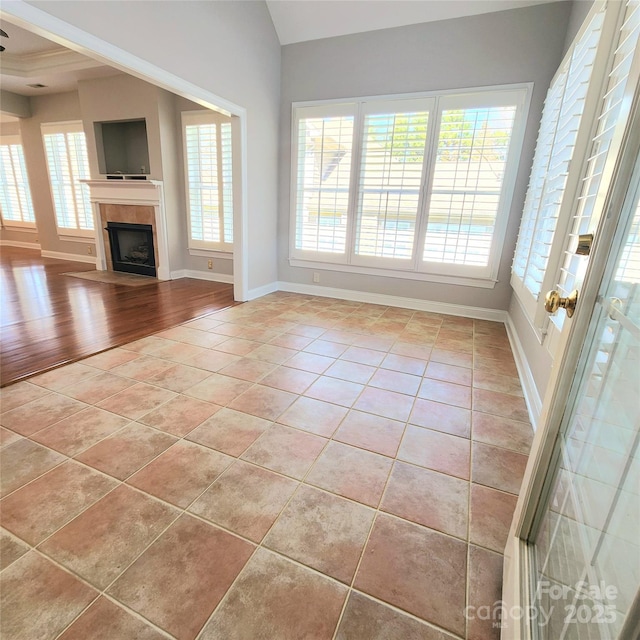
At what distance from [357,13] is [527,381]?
4.11m

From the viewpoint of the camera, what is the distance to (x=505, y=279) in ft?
12.7

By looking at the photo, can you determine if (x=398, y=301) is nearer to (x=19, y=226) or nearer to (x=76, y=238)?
(x=76, y=238)

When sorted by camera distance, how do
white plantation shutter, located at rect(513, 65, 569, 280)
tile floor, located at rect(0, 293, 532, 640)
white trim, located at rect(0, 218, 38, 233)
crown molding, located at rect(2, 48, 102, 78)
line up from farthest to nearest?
white trim, located at rect(0, 218, 38, 233) → crown molding, located at rect(2, 48, 102, 78) → white plantation shutter, located at rect(513, 65, 569, 280) → tile floor, located at rect(0, 293, 532, 640)

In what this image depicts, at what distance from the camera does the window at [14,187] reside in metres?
7.08

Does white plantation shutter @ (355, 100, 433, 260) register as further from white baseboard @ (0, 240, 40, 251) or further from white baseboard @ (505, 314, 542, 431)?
white baseboard @ (0, 240, 40, 251)

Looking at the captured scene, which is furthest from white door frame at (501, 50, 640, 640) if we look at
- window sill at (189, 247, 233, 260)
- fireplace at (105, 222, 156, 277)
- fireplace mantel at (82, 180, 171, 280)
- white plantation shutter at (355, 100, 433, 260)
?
fireplace at (105, 222, 156, 277)

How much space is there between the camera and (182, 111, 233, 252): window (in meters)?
4.88

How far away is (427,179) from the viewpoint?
3.90m

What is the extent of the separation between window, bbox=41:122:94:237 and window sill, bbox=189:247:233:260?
7.32 ft

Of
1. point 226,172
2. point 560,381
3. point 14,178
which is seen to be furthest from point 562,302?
point 14,178

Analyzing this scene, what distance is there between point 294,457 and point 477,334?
8.68 feet

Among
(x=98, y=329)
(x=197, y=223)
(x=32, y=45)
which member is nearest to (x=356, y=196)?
(x=197, y=223)

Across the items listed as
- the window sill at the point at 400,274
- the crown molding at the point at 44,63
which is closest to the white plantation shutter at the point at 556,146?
the window sill at the point at 400,274

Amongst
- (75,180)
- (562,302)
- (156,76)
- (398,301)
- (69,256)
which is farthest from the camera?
(69,256)
